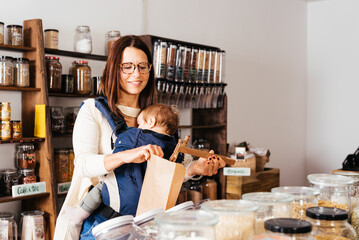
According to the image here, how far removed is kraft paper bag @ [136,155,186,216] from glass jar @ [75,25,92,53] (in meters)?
1.80

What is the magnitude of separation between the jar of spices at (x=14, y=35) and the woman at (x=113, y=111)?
0.98 metres

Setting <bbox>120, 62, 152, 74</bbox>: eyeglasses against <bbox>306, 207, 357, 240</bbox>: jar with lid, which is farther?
<bbox>120, 62, 152, 74</bbox>: eyeglasses

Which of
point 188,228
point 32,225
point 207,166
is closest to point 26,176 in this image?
point 32,225

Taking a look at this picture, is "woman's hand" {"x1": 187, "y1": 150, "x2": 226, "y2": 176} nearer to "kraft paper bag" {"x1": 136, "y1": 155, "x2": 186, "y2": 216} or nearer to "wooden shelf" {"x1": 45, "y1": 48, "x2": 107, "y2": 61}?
"kraft paper bag" {"x1": 136, "y1": 155, "x2": 186, "y2": 216}

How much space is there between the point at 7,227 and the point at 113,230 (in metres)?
1.81

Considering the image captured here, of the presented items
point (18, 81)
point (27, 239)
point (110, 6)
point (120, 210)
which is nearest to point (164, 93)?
point (110, 6)

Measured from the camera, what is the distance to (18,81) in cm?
268

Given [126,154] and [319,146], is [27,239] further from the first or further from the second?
[319,146]

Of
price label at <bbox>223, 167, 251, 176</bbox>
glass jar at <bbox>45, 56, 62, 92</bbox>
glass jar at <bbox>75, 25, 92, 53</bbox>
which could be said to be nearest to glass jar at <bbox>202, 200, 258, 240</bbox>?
glass jar at <bbox>45, 56, 62, 92</bbox>

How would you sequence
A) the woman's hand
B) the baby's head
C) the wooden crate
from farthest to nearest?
the wooden crate, the baby's head, the woman's hand

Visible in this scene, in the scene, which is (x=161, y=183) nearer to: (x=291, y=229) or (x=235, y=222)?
(x=235, y=222)

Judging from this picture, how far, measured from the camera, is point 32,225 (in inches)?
105

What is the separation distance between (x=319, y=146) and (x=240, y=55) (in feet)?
7.62

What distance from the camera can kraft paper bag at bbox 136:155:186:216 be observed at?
4.66ft
